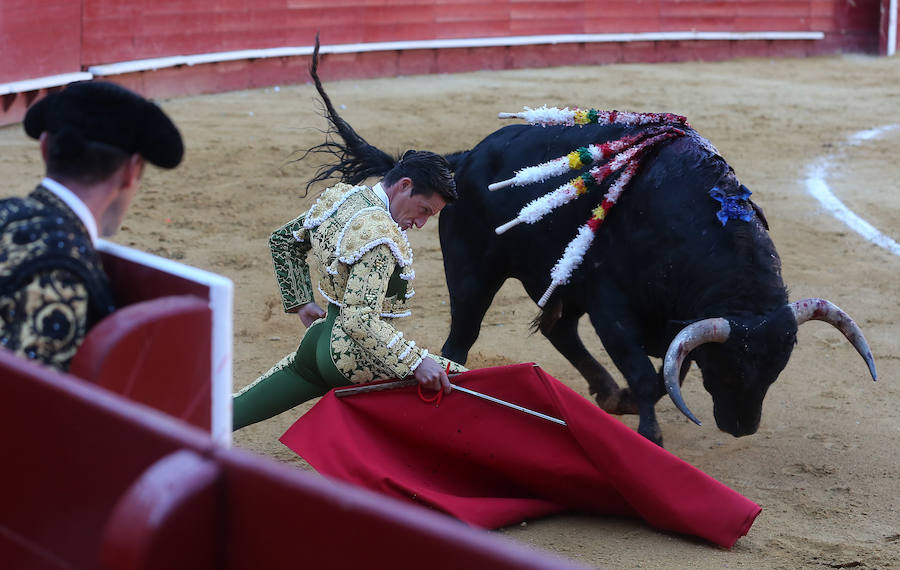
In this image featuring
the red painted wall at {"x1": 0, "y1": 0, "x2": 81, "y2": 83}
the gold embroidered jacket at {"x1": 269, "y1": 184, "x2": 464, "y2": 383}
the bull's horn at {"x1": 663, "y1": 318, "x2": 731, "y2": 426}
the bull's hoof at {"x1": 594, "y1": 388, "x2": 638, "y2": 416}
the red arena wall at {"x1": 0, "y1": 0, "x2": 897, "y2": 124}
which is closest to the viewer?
the gold embroidered jacket at {"x1": 269, "y1": 184, "x2": 464, "y2": 383}

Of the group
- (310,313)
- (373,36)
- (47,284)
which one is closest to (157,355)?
(47,284)

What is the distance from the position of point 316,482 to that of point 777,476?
2.69m

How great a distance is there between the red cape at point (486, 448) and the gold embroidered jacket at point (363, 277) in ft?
0.50

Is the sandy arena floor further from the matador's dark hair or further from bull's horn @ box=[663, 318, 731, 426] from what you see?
the matador's dark hair

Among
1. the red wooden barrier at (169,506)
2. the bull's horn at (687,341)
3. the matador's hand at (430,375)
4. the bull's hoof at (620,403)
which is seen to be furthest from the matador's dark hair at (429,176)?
the red wooden barrier at (169,506)

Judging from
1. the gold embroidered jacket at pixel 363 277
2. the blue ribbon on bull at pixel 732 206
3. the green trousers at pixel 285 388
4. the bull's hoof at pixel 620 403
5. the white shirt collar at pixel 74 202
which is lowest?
the bull's hoof at pixel 620 403

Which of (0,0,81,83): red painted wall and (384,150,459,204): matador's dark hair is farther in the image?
Result: (0,0,81,83): red painted wall

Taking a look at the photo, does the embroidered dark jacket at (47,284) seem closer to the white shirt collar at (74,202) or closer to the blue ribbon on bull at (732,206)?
the white shirt collar at (74,202)

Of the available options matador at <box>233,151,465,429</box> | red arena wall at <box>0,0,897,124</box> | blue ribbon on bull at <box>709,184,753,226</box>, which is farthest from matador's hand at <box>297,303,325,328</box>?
red arena wall at <box>0,0,897,124</box>

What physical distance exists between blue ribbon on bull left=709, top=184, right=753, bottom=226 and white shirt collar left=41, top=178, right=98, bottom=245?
7.10ft

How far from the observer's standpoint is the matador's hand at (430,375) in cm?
301

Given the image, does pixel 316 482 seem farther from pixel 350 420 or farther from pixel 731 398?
pixel 731 398

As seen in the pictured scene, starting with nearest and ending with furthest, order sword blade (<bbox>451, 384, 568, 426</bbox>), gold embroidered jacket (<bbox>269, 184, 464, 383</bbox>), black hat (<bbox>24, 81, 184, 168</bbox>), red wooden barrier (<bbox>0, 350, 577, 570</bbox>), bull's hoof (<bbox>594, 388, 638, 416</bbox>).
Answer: red wooden barrier (<bbox>0, 350, 577, 570</bbox>) → black hat (<bbox>24, 81, 184, 168</bbox>) → gold embroidered jacket (<bbox>269, 184, 464, 383</bbox>) → sword blade (<bbox>451, 384, 568, 426</bbox>) → bull's hoof (<bbox>594, 388, 638, 416</bbox>)

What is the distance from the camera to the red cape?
3.03m
